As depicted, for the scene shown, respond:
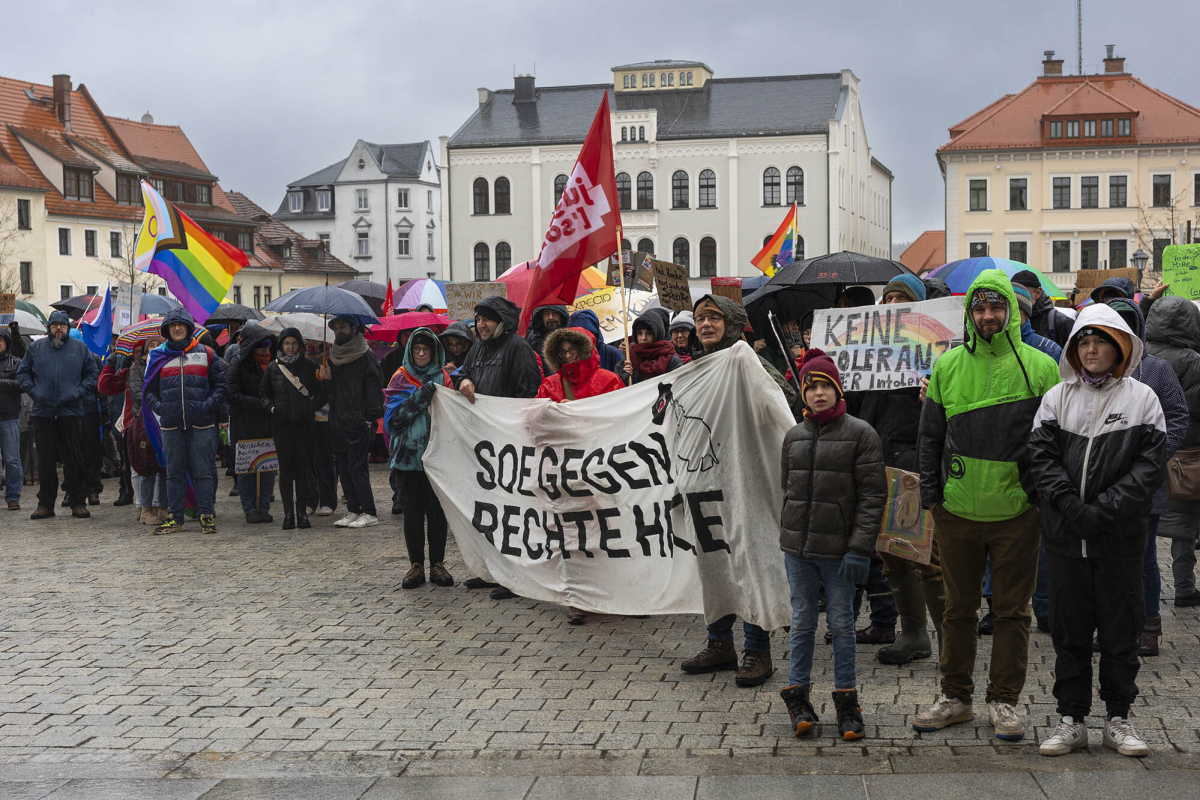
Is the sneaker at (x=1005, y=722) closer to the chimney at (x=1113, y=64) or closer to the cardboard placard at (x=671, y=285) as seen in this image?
the cardboard placard at (x=671, y=285)

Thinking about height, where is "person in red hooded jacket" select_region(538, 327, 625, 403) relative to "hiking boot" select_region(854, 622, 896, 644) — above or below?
above

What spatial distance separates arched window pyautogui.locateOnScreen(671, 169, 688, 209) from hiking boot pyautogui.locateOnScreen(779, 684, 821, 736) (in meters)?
71.5

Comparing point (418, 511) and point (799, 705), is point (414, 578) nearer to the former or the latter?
point (418, 511)

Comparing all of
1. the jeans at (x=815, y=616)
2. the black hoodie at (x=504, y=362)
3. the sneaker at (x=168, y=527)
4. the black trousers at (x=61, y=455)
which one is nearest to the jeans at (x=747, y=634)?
the jeans at (x=815, y=616)

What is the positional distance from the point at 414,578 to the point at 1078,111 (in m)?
61.2

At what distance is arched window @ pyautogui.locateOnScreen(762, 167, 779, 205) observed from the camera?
75.1 m

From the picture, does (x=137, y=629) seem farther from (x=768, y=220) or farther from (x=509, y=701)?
(x=768, y=220)

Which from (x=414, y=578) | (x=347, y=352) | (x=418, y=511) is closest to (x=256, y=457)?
(x=347, y=352)

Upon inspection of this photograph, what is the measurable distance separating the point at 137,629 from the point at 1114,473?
610 centimetres

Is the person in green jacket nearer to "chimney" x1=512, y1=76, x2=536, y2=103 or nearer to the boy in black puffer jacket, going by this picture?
the boy in black puffer jacket

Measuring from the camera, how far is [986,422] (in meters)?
5.81

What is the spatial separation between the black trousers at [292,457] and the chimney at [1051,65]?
2569 inches

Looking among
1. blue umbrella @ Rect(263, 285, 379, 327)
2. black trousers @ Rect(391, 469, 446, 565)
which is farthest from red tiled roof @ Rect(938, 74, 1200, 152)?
black trousers @ Rect(391, 469, 446, 565)

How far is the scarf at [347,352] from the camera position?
1295 centimetres
